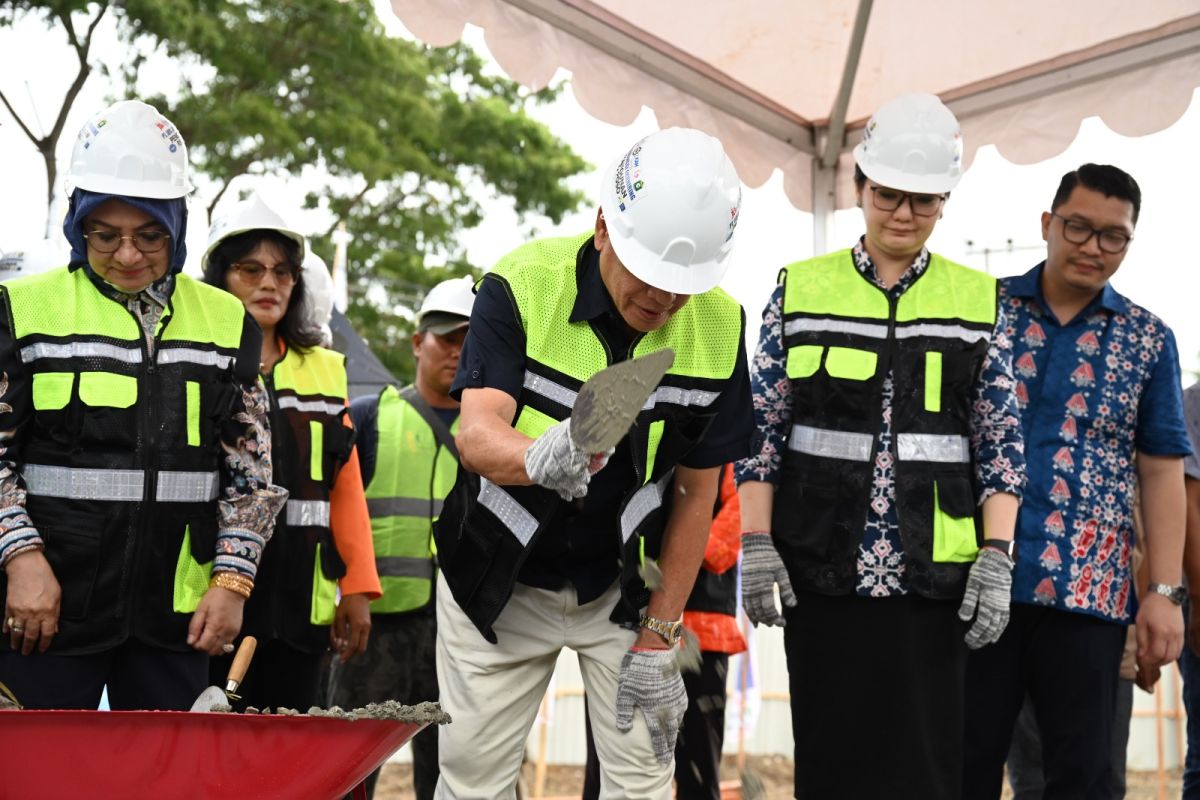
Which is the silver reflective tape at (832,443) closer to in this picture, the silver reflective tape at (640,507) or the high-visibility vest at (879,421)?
the high-visibility vest at (879,421)

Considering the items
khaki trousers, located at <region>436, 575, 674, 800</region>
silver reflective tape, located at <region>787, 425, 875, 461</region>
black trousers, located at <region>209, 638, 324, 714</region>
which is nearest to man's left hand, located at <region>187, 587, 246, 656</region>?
khaki trousers, located at <region>436, 575, 674, 800</region>

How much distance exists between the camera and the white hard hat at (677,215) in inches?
121

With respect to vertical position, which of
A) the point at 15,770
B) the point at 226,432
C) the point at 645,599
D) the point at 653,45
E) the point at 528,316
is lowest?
the point at 15,770

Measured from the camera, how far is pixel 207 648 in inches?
136

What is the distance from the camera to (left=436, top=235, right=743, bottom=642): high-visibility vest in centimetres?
326

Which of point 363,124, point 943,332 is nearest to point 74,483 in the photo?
point 943,332

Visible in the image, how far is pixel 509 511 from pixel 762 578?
939mm

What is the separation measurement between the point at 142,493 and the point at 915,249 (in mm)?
2154

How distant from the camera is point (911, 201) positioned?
4066 mm

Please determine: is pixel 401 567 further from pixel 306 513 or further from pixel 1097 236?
pixel 1097 236

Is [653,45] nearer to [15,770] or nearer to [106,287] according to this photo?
[106,287]

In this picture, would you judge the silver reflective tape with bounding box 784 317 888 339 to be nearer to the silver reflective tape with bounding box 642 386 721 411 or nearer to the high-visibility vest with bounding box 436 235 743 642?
the high-visibility vest with bounding box 436 235 743 642

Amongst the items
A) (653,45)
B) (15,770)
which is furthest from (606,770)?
(653,45)

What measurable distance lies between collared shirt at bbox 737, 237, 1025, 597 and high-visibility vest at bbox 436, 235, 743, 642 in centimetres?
66
